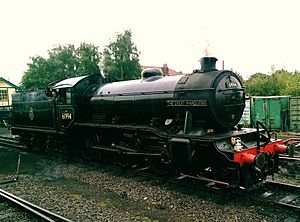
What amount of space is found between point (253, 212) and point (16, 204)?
528 cm

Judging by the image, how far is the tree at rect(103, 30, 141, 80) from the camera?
42031 mm

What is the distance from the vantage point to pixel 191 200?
7.07m

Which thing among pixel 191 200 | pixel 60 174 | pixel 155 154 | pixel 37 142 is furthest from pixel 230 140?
pixel 37 142

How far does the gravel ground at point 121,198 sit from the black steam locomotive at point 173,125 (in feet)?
2.04

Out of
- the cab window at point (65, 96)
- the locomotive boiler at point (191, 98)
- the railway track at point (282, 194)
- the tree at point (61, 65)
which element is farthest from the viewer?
the tree at point (61, 65)

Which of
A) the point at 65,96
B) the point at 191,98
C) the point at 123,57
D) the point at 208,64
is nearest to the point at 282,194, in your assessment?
the point at 191,98

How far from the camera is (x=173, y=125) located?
8430mm

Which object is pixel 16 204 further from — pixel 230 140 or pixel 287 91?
pixel 287 91

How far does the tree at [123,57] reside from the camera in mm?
42031

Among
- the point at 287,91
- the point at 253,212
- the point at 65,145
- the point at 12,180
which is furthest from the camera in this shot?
the point at 287,91

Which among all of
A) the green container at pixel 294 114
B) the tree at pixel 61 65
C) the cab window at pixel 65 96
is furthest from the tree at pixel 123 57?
the cab window at pixel 65 96

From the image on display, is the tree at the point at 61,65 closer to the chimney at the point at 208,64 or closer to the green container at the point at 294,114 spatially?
the green container at the point at 294,114

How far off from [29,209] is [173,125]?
4046 millimetres

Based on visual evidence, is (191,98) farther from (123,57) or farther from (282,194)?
(123,57)
